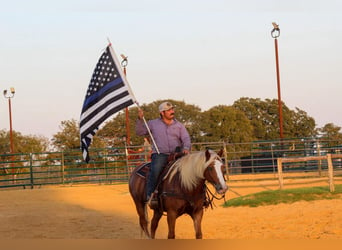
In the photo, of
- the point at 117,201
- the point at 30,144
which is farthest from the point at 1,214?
the point at 30,144

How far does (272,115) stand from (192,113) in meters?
10.2

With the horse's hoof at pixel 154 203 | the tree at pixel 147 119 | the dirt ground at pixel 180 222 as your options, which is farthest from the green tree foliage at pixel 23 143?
the horse's hoof at pixel 154 203

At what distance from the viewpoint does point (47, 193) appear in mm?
24297

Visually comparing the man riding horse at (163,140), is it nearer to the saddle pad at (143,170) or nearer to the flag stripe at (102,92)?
the saddle pad at (143,170)

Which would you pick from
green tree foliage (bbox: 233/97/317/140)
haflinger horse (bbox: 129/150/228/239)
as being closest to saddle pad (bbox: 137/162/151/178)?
haflinger horse (bbox: 129/150/228/239)

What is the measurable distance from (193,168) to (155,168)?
632mm

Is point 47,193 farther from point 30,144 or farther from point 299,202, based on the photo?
point 30,144

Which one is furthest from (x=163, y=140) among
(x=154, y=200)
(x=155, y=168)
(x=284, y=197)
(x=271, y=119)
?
(x=271, y=119)

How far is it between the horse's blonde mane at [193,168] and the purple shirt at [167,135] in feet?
1.18

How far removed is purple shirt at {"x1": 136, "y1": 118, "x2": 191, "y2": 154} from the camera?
8031 mm

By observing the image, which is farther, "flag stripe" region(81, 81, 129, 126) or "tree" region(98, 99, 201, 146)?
"tree" region(98, 99, 201, 146)

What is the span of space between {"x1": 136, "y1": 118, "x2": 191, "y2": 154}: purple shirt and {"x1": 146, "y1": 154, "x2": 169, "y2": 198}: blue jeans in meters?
0.09

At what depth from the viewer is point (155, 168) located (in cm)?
800

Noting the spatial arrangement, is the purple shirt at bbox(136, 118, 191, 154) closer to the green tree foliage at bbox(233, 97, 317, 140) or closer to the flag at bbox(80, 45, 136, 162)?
the flag at bbox(80, 45, 136, 162)
